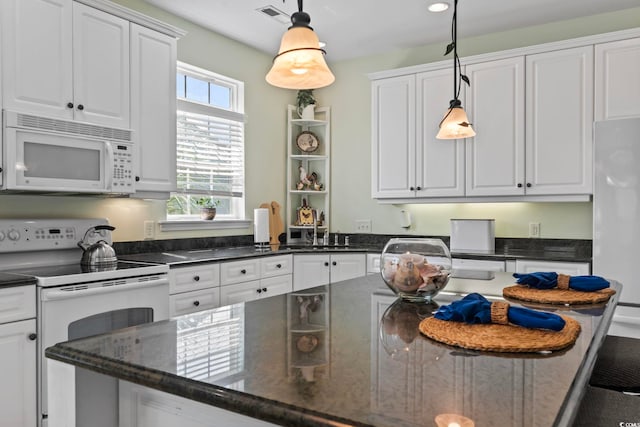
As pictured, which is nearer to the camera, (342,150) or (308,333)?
(308,333)

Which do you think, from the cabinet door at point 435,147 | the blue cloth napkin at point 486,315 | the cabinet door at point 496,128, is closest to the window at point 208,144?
the cabinet door at point 435,147

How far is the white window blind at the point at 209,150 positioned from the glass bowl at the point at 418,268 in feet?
9.17

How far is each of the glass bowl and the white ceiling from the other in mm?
2649

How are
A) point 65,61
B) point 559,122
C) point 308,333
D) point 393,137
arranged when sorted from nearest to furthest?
point 308,333
point 65,61
point 559,122
point 393,137

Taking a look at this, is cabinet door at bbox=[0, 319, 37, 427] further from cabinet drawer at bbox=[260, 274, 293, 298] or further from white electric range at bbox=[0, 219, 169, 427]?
cabinet drawer at bbox=[260, 274, 293, 298]

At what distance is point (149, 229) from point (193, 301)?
0.83 m

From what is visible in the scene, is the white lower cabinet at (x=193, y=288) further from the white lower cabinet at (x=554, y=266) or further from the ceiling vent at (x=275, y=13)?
the white lower cabinet at (x=554, y=266)

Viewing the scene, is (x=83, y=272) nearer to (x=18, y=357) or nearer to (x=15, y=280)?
(x=15, y=280)

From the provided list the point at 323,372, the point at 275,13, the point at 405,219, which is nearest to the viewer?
the point at 323,372

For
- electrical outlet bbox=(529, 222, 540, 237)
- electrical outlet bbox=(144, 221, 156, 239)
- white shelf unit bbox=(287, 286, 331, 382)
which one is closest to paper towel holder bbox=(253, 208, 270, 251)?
electrical outlet bbox=(144, 221, 156, 239)

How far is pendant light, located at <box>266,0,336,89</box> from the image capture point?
5.31 feet

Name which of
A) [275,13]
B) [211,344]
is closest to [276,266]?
[275,13]

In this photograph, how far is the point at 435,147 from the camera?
4.07 metres

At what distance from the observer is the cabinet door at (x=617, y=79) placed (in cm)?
336
